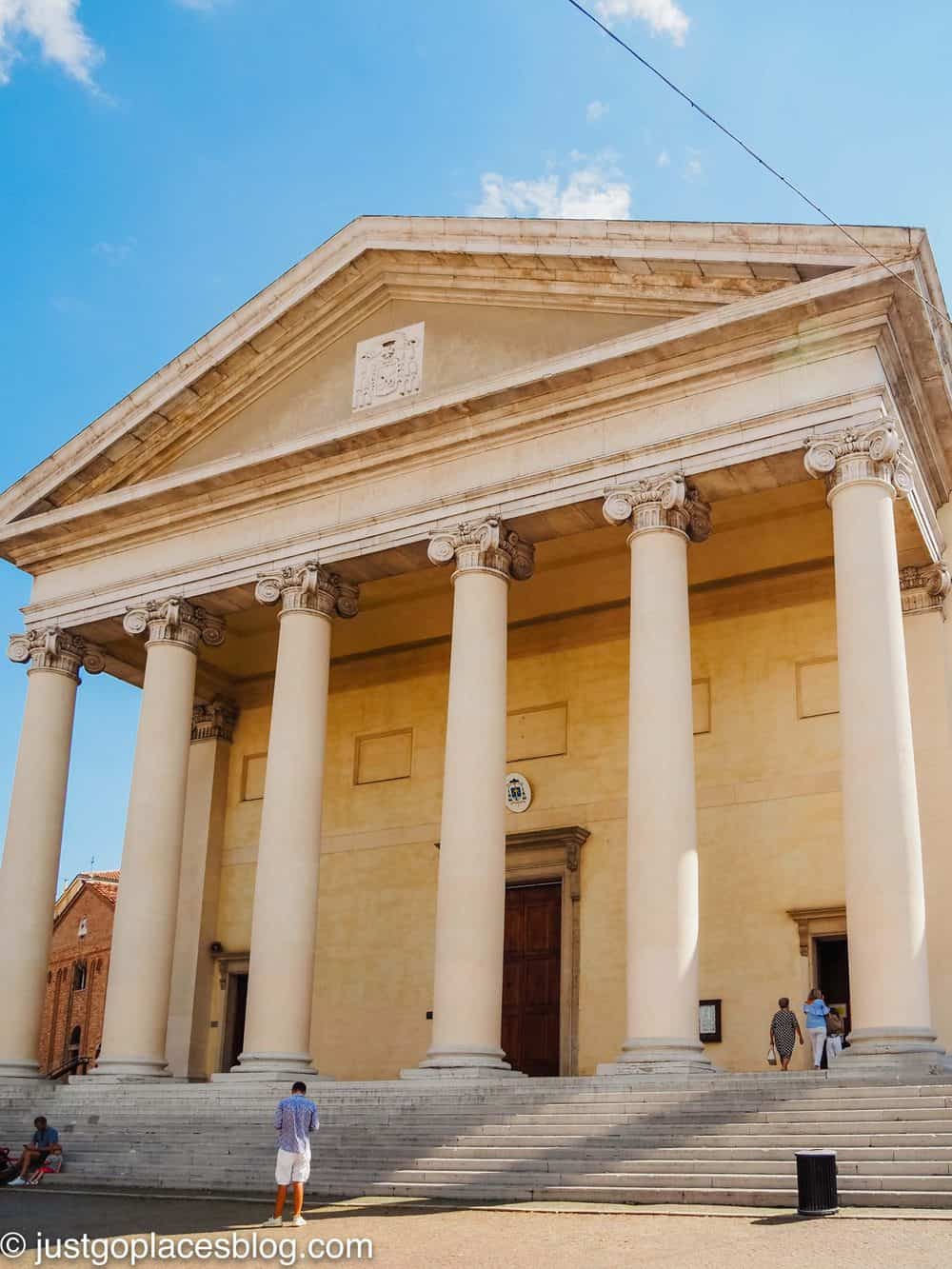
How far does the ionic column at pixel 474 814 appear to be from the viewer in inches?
776

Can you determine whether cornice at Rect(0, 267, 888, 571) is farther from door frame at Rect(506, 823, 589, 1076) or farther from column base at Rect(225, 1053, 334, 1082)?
column base at Rect(225, 1053, 334, 1082)

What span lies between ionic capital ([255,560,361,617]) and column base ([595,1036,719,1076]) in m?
9.64

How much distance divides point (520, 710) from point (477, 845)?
7425 millimetres

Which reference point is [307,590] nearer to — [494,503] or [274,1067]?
[494,503]

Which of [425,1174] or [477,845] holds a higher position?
[477,845]

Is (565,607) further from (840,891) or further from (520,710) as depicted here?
(840,891)

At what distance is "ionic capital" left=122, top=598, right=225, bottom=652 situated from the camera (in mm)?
25312

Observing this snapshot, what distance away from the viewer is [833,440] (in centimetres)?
1925

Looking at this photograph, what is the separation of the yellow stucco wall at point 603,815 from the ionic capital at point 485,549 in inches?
117

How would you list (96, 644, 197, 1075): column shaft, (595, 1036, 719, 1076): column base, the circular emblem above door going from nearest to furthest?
(595, 1036, 719, 1076): column base < (96, 644, 197, 1075): column shaft < the circular emblem above door

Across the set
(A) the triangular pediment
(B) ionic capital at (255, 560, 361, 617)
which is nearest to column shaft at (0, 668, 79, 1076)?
(A) the triangular pediment

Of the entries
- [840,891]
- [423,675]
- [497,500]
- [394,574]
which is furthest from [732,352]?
[423,675]

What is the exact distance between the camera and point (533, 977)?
25.9m

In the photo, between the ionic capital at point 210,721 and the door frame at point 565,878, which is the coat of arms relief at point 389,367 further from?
the ionic capital at point 210,721
